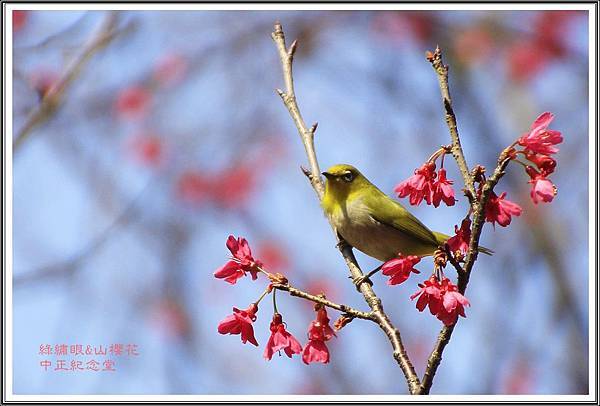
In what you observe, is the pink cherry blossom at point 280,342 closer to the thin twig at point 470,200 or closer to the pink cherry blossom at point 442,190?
the thin twig at point 470,200

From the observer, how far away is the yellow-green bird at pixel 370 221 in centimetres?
378

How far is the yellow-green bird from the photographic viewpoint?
3.78 meters

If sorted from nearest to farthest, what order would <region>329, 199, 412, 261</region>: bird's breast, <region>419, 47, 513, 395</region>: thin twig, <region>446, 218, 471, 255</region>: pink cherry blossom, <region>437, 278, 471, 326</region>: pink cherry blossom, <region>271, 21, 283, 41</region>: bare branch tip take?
<region>419, 47, 513, 395</region>: thin twig → <region>437, 278, 471, 326</region>: pink cherry blossom → <region>446, 218, 471, 255</region>: pink cherry blossom → <region>271, 21, 283, 41</region>: bare branch tip → <region>329, 199, 412, 261</region>: bird's breast

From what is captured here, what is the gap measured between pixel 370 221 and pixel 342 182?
0.28m

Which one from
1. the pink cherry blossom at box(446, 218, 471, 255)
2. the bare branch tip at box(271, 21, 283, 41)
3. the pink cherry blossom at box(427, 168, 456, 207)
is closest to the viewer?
the pink cherry blossom at box(446, 218, 471, 255)

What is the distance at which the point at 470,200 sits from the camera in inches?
78.0

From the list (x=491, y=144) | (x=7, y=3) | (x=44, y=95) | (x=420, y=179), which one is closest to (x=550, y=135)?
(x=420, y=179)

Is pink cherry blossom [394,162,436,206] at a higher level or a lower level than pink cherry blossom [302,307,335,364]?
higher

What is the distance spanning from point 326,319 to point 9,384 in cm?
184

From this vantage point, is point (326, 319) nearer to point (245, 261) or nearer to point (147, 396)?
point (245, 261)

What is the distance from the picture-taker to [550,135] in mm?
2111

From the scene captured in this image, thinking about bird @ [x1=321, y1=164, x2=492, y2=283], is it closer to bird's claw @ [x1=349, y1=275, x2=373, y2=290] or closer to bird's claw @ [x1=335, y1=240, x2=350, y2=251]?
bird's claw @ [x1=335, y1=240, x2=350, y2=251]

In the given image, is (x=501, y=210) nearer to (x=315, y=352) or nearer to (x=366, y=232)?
(x=315, y=352)

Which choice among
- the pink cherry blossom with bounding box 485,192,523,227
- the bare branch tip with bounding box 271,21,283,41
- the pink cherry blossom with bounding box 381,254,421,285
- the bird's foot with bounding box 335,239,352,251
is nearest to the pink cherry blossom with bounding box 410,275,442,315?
the pink cherry blossom with bounding box 381,254,421,285
